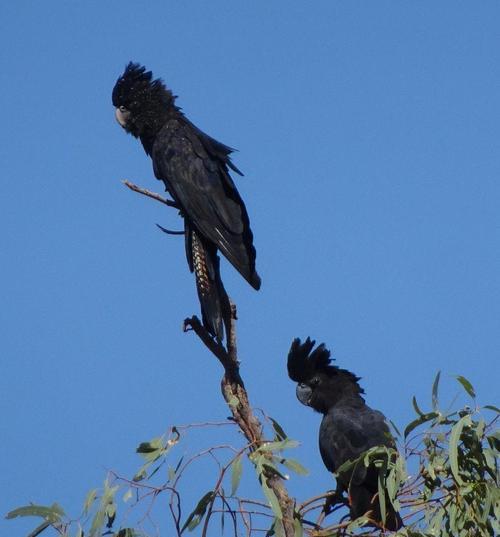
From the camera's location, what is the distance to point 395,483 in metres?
3.61

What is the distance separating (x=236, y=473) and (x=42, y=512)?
747 millimetres

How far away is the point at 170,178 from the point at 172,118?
1.80 feet

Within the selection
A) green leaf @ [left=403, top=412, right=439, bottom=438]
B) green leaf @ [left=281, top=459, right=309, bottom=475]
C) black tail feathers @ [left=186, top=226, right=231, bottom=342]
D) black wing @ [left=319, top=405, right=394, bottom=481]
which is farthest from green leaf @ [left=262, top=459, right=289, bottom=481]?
black wing @ [left=319, top=405, right=394, bottom=481]

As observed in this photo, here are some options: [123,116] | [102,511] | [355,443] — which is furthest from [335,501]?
[123,116]

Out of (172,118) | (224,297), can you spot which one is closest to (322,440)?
(224,297)

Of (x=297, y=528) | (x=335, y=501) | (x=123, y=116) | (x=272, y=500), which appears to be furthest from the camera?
(x=123, y=116)

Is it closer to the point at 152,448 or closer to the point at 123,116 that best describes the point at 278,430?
the point at 152,448

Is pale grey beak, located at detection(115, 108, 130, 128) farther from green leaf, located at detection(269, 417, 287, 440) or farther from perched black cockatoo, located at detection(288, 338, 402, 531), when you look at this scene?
green leaf, located at detection(269, 417, 287, 440)

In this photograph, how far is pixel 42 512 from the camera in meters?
3.53

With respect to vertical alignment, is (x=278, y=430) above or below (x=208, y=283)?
below

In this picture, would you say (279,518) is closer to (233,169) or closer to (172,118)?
(233,169)

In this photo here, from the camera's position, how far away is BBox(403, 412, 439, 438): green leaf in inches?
141

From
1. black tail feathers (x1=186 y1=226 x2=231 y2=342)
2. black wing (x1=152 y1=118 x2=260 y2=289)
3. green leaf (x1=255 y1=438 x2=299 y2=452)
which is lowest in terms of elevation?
green leaf (x1=255 y1=438 x2=299 y2=452)

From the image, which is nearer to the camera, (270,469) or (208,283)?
(270,469)
